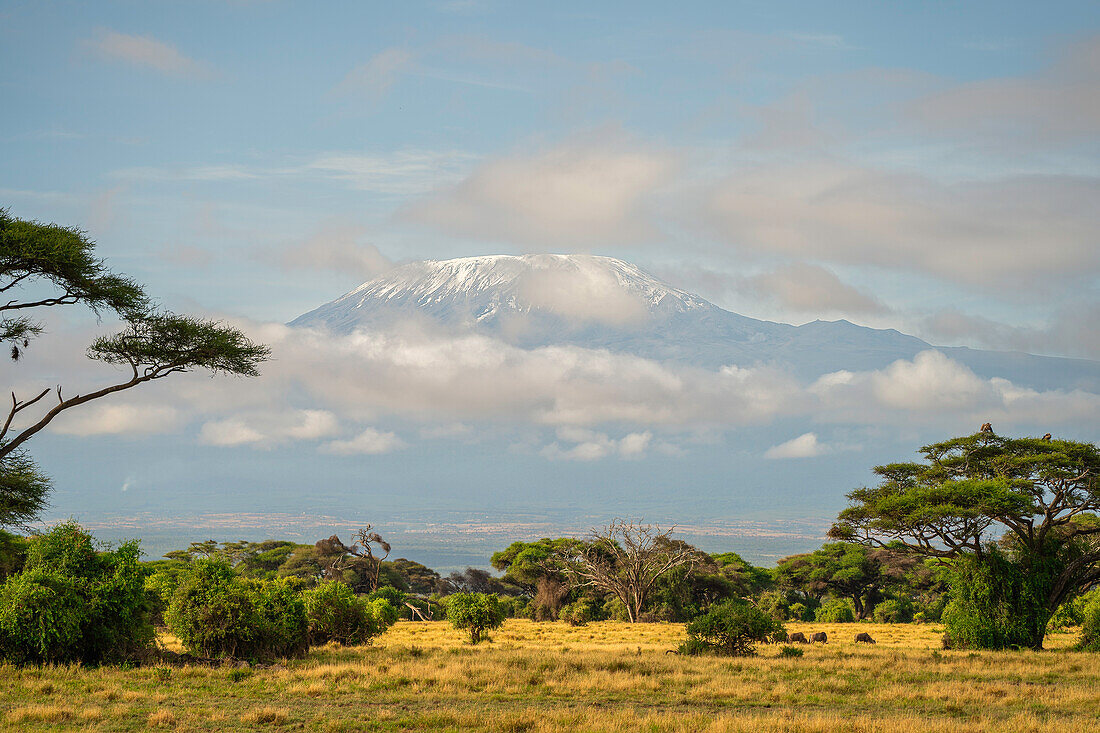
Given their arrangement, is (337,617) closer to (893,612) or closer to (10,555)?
(10,555)

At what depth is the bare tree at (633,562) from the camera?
147ft

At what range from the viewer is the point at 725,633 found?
25.6 m

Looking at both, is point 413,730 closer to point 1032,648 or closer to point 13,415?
point 13,415

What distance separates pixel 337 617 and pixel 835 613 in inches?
1353

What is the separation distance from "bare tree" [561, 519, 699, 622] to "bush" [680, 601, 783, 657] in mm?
16880

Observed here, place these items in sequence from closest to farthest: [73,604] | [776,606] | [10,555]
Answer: [73,604] → [10,555] → [776,606]

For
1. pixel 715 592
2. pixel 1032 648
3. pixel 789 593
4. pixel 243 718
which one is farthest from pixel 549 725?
pixel 789 593

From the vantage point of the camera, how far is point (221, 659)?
21.4 m

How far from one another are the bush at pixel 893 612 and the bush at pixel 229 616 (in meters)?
40.2

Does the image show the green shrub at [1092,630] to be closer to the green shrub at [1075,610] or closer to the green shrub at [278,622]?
the green shrub at [1075,610]

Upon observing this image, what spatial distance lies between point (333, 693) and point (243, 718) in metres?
2.96

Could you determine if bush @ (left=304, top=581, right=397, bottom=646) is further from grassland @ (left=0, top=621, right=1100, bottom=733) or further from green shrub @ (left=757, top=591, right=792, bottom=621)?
green shrub @ (left=757, top=591, right=792, bottom=621)

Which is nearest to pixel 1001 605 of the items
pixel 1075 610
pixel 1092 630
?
pixel 1092 630

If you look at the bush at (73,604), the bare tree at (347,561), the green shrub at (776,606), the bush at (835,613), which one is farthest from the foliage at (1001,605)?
the bare tree at (347,561)
